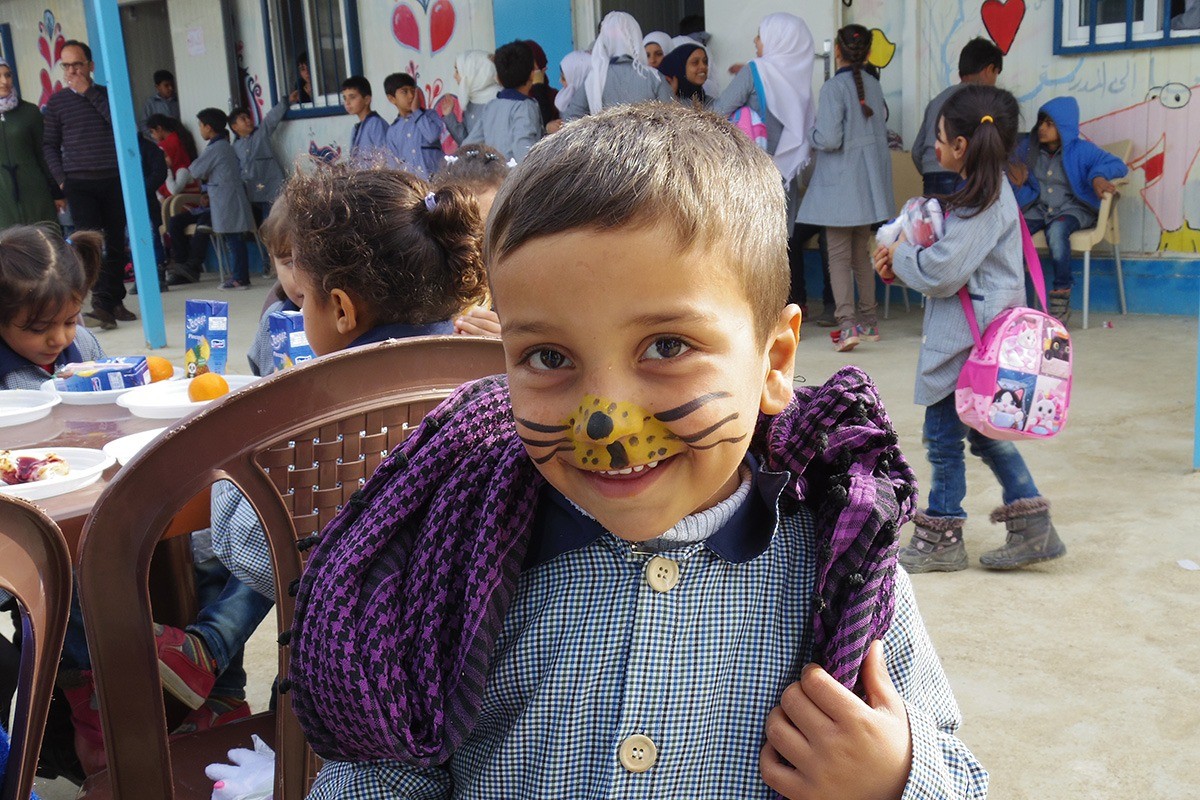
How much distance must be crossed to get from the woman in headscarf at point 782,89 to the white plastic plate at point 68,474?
569 cm

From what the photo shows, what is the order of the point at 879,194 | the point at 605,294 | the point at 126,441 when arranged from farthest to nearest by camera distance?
the point at 879,194 → the point at 126,441 → the point at 605,294

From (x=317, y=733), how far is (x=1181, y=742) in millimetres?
2134

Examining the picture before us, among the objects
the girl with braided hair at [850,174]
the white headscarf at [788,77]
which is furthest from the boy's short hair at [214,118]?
the girl with braided hair at [850,174]

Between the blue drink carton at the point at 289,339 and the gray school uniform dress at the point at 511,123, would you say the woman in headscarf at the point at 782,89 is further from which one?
the blue drink carton at the point at 289,339

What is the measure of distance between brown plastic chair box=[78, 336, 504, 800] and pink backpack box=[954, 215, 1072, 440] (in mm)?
1913

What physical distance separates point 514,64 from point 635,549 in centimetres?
725

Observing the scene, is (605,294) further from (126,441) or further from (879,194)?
(879,194)

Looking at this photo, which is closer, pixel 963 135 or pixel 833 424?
pixel 833 424

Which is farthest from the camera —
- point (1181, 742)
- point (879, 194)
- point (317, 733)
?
point (879, 194)

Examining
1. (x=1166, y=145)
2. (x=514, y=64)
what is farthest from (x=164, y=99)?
(x=1166, y=145)

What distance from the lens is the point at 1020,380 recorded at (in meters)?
3.17

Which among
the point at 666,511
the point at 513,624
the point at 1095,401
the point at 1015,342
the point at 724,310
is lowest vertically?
the point at 1095,401

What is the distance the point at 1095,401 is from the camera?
533 centimetres

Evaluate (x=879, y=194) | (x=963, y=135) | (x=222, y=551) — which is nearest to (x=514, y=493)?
(x=222, y=551)
